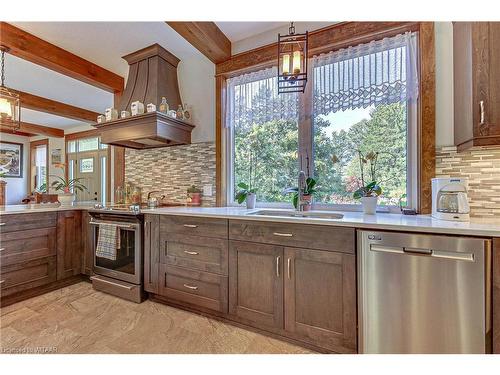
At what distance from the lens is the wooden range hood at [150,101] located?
2469 mm

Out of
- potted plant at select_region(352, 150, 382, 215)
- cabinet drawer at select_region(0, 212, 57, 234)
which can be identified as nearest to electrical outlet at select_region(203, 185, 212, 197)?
potted plant at select_region(352, 150, 382, 215)

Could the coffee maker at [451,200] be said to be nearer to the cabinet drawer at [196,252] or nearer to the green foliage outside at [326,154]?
the green foliage outside at [326,154]

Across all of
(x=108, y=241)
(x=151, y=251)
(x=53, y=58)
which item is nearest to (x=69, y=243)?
(x=108, y=241)

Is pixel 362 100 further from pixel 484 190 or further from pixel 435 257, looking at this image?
pixel 435 257

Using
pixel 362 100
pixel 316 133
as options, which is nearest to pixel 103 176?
pixel 316 133

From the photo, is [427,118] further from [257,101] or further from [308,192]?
[257,101]

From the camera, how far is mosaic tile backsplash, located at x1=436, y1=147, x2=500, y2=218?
159 centimetres

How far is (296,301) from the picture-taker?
5.18ft

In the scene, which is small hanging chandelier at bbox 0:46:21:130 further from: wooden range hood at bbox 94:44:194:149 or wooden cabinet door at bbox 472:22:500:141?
wooden cabinet door at bbox 472:22:500:141

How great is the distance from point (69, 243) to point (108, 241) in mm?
683

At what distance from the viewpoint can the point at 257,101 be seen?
96.7 inches

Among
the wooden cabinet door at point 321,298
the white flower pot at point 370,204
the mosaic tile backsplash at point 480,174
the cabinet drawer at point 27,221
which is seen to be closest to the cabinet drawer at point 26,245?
the cabinet drawer at point 27,221

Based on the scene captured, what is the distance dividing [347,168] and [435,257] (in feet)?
3.42
